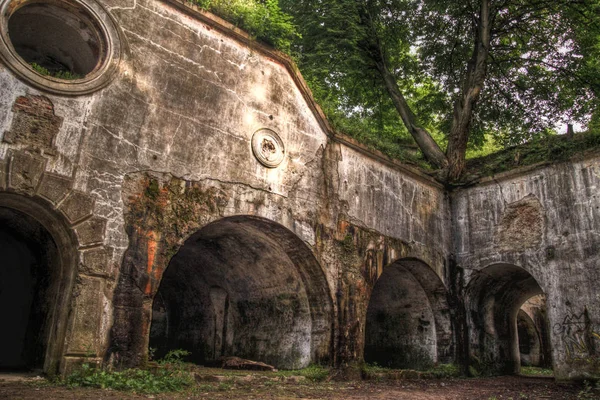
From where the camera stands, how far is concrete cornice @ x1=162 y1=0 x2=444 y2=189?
8.70 m

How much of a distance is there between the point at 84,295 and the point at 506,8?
51.3 feet

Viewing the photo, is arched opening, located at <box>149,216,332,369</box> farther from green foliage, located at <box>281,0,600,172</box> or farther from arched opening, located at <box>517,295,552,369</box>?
arched opening, located at <box>517,295,552,369</box>

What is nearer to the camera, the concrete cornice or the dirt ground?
the dirt ground

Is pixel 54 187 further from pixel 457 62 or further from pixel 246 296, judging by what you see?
pixel 457 62

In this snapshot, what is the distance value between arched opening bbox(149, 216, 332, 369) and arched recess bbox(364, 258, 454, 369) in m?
3.08

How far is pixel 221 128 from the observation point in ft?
28.4

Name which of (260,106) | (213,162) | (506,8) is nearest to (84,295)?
(213,162)

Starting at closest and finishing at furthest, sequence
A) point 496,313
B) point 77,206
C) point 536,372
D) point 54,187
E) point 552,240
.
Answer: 1. point 54,187
2. point 77,206
3. point 552,240
4. point 496,313
5. point 536,372

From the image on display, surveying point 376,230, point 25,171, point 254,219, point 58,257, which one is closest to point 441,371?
point 376,230

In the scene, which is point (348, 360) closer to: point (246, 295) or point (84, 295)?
point (246, 295)

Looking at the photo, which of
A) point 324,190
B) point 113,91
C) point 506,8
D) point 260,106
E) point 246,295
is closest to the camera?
point 113,91

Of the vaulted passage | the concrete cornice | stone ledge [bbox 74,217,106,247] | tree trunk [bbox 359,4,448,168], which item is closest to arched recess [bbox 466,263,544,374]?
the vaulted passage

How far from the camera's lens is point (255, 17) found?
938 centimetres

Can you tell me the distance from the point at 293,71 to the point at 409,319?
723 cm
